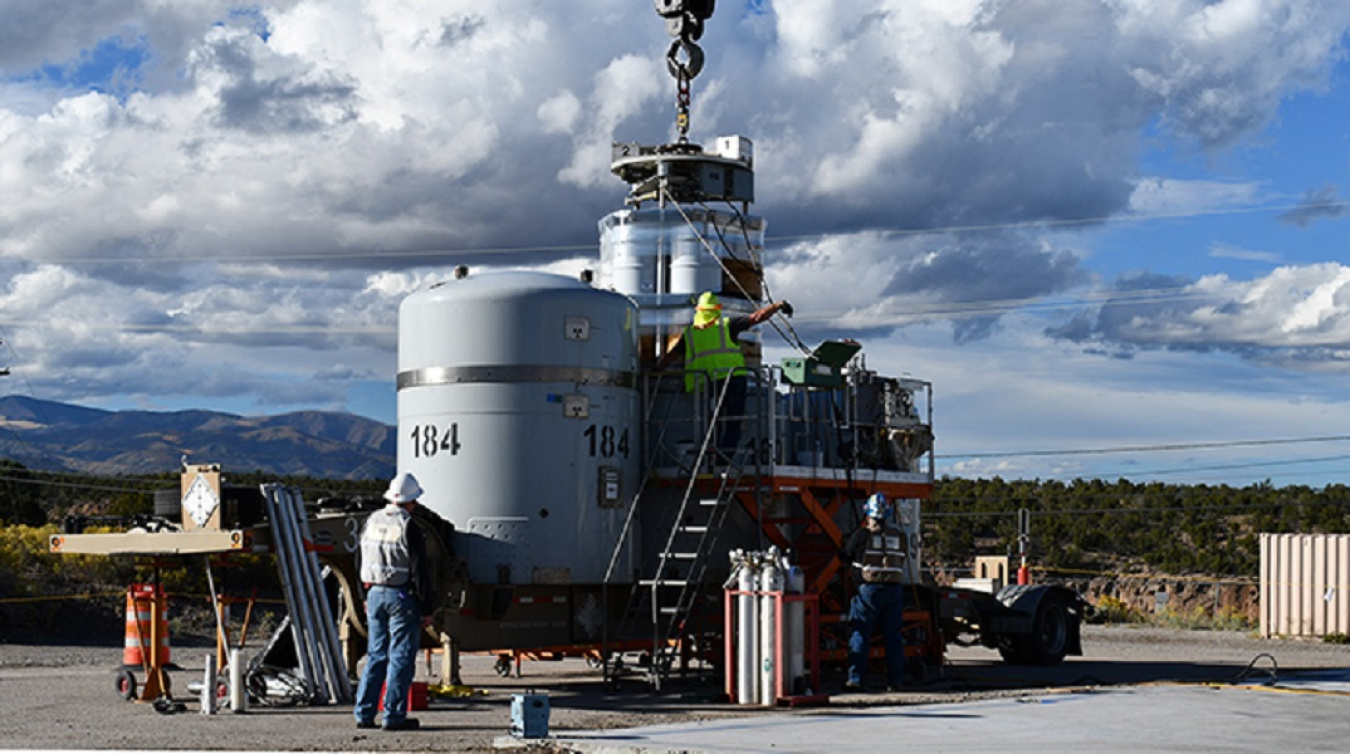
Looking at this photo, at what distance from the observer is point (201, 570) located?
A: 39.7 m

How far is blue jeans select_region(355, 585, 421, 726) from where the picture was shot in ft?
51.1

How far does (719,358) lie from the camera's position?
21.0m

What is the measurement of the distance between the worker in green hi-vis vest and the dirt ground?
10.1 feet

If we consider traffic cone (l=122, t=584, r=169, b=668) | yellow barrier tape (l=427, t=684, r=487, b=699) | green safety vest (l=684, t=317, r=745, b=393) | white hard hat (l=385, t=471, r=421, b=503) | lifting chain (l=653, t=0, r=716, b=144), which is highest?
lifting chain (l=653, t=0, r=716, b=144)

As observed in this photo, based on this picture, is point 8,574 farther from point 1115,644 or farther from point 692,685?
point 1115,644

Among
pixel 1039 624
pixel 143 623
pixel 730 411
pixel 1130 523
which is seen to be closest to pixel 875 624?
pixel 730 411

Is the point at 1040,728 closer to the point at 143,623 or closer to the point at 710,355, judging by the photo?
the point at 710,355

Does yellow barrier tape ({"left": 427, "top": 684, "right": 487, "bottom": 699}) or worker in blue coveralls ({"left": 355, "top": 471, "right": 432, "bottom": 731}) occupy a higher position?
worker in blue coveralls ({"left": 355, "top": 471, "right": 432, "bottom": 731})

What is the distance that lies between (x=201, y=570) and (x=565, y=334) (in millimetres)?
21941

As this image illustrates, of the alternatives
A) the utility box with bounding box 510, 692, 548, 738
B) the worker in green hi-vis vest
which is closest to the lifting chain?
the worker in green hi-vis vest

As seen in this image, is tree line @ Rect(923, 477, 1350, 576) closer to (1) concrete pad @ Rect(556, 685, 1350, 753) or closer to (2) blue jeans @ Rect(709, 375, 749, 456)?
(2) blue jeans @ Rect(709, 375, 749, 456)

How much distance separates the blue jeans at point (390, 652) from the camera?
1559cm

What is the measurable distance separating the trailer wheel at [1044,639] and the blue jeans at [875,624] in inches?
175

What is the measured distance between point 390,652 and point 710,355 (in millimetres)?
6488
